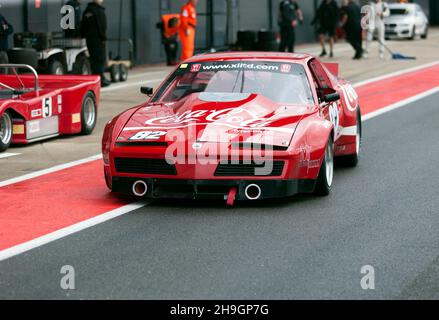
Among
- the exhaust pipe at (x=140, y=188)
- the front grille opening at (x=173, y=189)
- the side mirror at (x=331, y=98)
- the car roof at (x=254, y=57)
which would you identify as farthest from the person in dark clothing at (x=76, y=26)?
the front grille opening at (x=173, y=189)

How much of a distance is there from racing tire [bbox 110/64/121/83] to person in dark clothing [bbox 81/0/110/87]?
188 cm

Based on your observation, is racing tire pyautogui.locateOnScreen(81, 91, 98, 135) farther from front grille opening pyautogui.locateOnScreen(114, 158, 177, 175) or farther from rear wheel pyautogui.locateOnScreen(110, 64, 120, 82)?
rear wheel pyautogui.locateOnScreen(110, 64, 120, 82)

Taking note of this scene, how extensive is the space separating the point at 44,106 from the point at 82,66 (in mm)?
8837

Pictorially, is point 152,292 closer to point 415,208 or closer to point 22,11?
point 415,208

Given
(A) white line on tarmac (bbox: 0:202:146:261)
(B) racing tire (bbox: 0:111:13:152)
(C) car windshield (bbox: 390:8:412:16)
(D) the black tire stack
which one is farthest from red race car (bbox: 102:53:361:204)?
(C) car windshield (bbox: 390:8:412:16)

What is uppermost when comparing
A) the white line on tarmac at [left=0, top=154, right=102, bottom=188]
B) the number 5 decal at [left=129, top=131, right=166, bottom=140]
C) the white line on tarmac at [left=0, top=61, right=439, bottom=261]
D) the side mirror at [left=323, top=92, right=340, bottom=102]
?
the side mirror at [left=323, top=92, right=340, bottom=102]

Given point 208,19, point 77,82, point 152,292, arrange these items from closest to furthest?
1. point 152,292
2. point 77,82
3. point 208,19

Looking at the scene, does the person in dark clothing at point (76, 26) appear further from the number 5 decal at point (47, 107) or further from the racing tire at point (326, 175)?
the racing tire at point (326, 175)

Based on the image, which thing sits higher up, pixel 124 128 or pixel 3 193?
pixel 124 128

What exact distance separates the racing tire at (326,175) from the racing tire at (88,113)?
580cm

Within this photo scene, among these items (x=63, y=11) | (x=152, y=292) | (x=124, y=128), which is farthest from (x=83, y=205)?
(x=63, y=11)

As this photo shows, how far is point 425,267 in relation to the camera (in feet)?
24.6

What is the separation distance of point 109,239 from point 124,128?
172 cm

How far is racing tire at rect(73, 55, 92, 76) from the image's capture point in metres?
23.1
